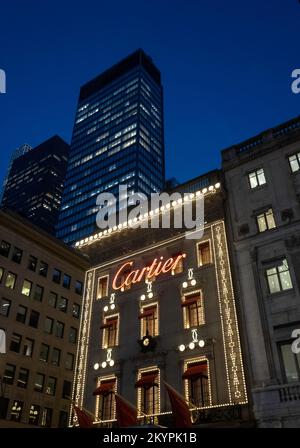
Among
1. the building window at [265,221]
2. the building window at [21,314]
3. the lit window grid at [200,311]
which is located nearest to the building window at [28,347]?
the building window at [21,314]

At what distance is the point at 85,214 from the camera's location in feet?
569

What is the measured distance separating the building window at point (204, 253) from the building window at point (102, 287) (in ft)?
28.0

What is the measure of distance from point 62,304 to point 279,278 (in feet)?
119

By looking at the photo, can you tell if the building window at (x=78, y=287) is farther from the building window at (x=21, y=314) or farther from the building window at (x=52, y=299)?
the building window at (x=21, y=314)

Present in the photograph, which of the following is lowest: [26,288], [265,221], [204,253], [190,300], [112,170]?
[190,300]

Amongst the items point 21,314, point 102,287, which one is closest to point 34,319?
point 21,314

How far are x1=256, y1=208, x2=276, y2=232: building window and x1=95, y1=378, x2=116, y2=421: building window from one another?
14463 millimetres

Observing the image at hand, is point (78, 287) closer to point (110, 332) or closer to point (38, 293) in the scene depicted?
point (38, 293)

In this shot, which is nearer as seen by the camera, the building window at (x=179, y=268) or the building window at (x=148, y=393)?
the building window at (x=148, y=393)

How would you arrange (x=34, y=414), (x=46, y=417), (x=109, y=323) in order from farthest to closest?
(x=46, y=417) → (x=34, y=414) → (x=109, y=323)

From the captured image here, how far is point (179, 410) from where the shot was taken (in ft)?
71.9

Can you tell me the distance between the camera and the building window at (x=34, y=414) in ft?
146

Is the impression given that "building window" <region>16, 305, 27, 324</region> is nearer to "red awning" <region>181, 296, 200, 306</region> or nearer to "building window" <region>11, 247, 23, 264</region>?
"building window" <region>11, 247, 23, 264</region>
